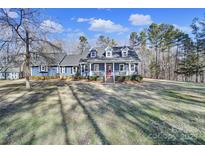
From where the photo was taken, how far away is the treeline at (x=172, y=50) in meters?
33.8

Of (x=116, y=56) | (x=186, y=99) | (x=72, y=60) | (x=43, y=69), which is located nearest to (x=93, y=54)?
(x=116, y=56)

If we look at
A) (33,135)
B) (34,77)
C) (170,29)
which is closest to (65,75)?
(34,77)

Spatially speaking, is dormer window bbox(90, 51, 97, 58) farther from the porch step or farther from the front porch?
the porch step

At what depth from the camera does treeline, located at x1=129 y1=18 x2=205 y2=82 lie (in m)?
33.8

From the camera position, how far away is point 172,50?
47.3 m

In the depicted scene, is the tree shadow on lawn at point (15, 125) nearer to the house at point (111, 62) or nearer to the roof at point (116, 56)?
the house at point (111, 62)

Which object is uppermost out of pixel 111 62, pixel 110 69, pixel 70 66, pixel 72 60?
pixel 72 60

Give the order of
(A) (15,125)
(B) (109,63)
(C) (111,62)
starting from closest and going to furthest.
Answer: (A) (15,125), (C) (111,62), (B) (109,63)

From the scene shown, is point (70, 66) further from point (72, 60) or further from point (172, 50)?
point (172, 50)

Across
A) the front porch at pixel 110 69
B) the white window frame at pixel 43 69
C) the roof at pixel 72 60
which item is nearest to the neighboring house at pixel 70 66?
the roof at pixel 72 60

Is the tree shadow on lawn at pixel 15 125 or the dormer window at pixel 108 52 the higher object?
the dormer window at pixel 108 52

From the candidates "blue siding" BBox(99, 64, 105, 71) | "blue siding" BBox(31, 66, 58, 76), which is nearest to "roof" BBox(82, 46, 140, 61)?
"blue siding" BBox(99, 64, 105, 71)
